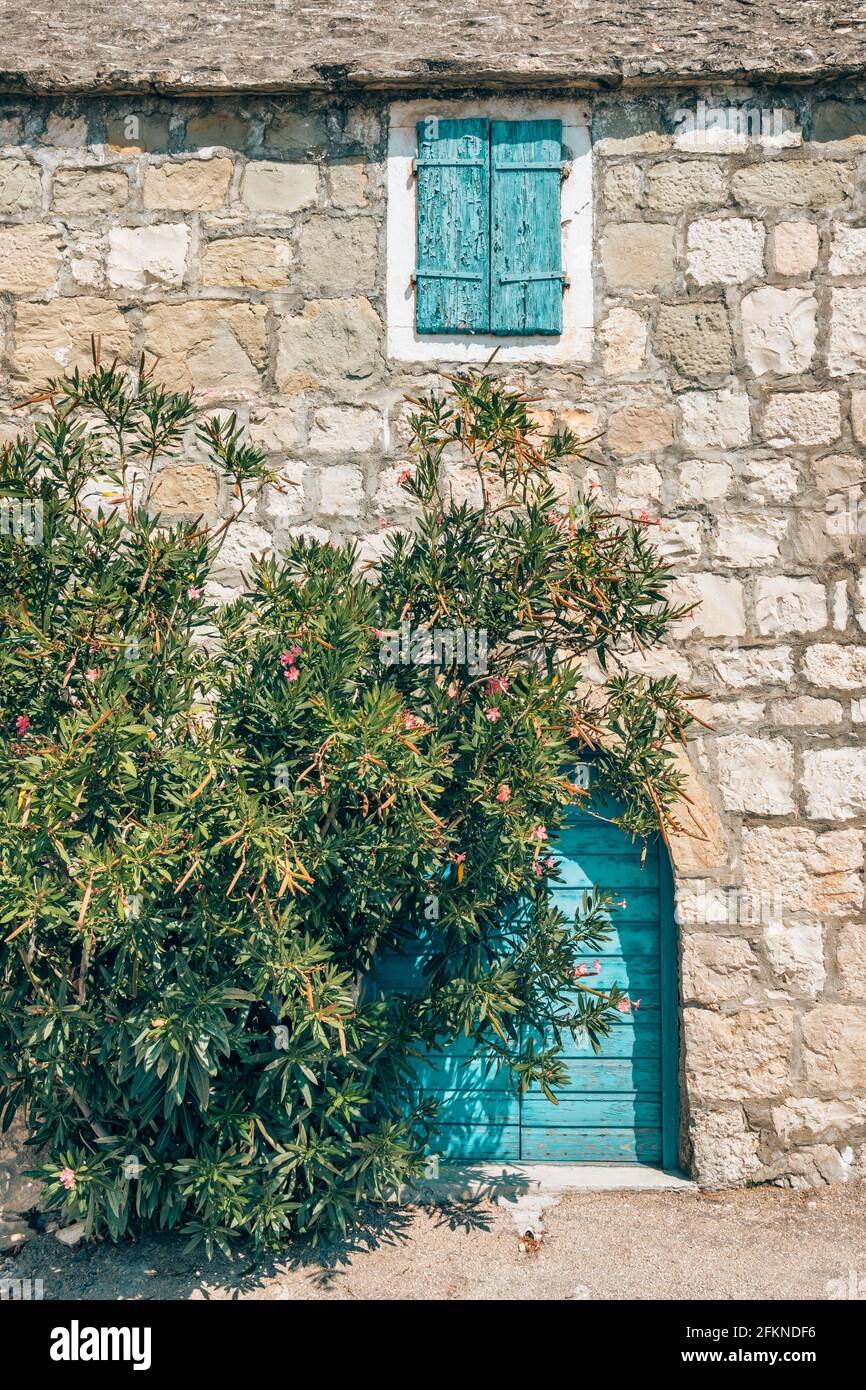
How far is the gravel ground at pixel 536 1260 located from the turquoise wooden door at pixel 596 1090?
12.2 inches

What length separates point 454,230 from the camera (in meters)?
4.55

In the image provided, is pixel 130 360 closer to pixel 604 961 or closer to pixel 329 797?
pixel 329 797

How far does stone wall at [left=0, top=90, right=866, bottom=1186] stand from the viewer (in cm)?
442

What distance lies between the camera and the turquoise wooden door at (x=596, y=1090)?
4582 millimetres

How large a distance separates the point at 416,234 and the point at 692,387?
4.05ft

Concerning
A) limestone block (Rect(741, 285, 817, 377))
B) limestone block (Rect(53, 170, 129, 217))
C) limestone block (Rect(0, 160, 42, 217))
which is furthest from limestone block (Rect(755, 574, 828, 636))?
limestone block (Rect(0, 160, 42, 217))

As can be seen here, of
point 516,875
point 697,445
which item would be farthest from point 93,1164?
point 697,445

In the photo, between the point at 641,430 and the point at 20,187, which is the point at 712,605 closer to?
the point at 641,430

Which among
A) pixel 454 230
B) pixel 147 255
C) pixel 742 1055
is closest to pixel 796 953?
pixel 742 1055

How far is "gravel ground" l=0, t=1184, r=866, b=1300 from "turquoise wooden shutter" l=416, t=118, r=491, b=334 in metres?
3.34

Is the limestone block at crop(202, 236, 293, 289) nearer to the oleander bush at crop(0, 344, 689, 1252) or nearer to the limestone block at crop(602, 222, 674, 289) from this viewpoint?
the oleander bush at crop(0, 344, 689, 1252)

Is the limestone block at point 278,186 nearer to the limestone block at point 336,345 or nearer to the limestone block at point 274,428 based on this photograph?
the limestone block at point 336,345

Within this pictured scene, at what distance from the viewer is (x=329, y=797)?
11.0ft

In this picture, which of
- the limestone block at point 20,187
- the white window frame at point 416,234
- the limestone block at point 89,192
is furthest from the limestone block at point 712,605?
the limestone block at point 20,187
